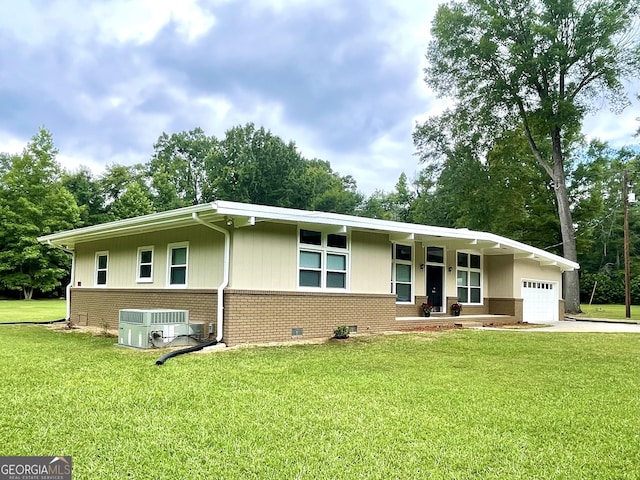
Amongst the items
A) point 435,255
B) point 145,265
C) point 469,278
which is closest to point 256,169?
point 469,278

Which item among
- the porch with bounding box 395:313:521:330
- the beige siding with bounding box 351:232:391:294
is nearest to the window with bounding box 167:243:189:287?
the beige siding with bounding box 351:232:391:294

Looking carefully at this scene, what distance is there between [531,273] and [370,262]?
28.0ft

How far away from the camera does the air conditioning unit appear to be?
353 inches

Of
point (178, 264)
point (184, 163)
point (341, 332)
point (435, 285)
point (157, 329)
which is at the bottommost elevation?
point (341, 332)

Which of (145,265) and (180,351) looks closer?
(180,351)

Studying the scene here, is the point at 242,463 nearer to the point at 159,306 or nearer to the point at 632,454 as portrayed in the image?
the point at 632,454

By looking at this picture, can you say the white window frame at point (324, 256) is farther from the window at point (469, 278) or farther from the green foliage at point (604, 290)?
the green foliage at point (604, 290)

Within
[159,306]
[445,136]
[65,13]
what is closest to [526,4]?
[445,136]

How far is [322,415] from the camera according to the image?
451 centimetres

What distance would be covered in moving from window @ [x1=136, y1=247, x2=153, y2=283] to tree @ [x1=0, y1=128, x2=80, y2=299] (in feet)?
80.2

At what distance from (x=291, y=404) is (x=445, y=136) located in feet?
95.3

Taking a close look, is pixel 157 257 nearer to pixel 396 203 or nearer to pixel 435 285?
pixel 435 285

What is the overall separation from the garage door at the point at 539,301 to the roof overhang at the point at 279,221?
143 centimetres

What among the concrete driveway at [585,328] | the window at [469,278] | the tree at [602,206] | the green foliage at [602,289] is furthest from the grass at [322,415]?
the green foliage at [602,289]
